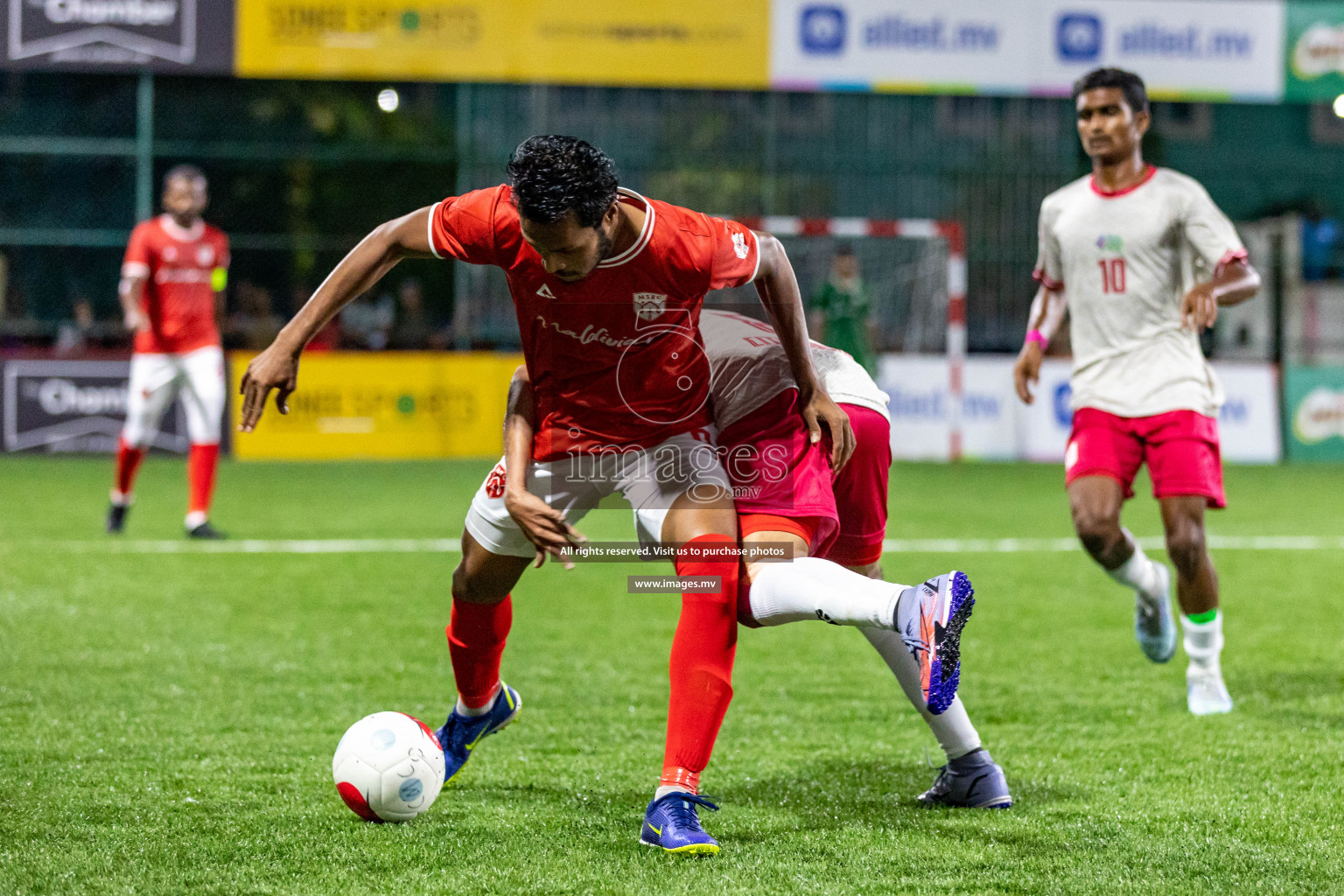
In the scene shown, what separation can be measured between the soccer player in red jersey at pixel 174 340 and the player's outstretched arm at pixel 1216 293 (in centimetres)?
619

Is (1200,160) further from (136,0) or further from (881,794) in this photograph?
(881,794)

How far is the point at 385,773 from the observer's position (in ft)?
11.5

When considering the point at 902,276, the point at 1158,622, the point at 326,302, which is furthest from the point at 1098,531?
the point at 902,276

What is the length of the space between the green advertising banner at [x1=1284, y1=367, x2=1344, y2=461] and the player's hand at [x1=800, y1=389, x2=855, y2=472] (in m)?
14.0

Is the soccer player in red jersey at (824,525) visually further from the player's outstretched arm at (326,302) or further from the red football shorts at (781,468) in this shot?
the player's outstretched arm at (326,302)

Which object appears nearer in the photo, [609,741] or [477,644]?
[477,644]

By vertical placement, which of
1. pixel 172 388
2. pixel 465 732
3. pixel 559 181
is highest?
pixel 559 181

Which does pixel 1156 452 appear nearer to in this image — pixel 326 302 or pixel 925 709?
pixel 925 709

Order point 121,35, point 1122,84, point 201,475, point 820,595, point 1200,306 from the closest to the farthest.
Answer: point 820,595
point 1200,306
point 1122,84
point 201,475
point 121,35

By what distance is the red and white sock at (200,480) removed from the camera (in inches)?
359

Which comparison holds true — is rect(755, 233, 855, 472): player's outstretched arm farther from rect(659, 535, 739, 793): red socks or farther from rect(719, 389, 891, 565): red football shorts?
rect(659, 535, 739, 793): red socks

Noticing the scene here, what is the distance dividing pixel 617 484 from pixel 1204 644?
7.98ft

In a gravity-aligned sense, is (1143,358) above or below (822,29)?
below

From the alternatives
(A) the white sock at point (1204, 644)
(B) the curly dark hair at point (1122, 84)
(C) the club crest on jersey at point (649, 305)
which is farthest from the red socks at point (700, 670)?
(B) the curly dark hair at point (1122, 84)
